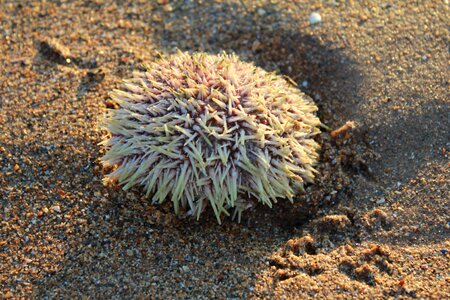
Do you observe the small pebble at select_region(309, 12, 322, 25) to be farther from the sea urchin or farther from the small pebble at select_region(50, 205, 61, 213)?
the small pebble at select_region(50, 205, 61, 213)

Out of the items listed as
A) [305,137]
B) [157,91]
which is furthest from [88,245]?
[305,137]

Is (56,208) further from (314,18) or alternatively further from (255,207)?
(314,18)

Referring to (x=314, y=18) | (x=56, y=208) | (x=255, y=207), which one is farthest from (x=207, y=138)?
(x=314, y=18)

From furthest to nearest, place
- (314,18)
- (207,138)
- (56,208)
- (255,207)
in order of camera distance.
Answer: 1. (314,18)
2. (255,207)
3. (56,208)
4. (207,138)

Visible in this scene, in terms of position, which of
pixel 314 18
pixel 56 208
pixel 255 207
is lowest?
pixel 56 208

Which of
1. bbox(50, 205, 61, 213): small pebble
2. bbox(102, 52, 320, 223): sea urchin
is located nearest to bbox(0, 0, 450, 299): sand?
bbox(50, 205, 61, 213): small pebble

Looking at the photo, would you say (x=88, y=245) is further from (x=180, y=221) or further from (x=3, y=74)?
(x=3, y=74)
